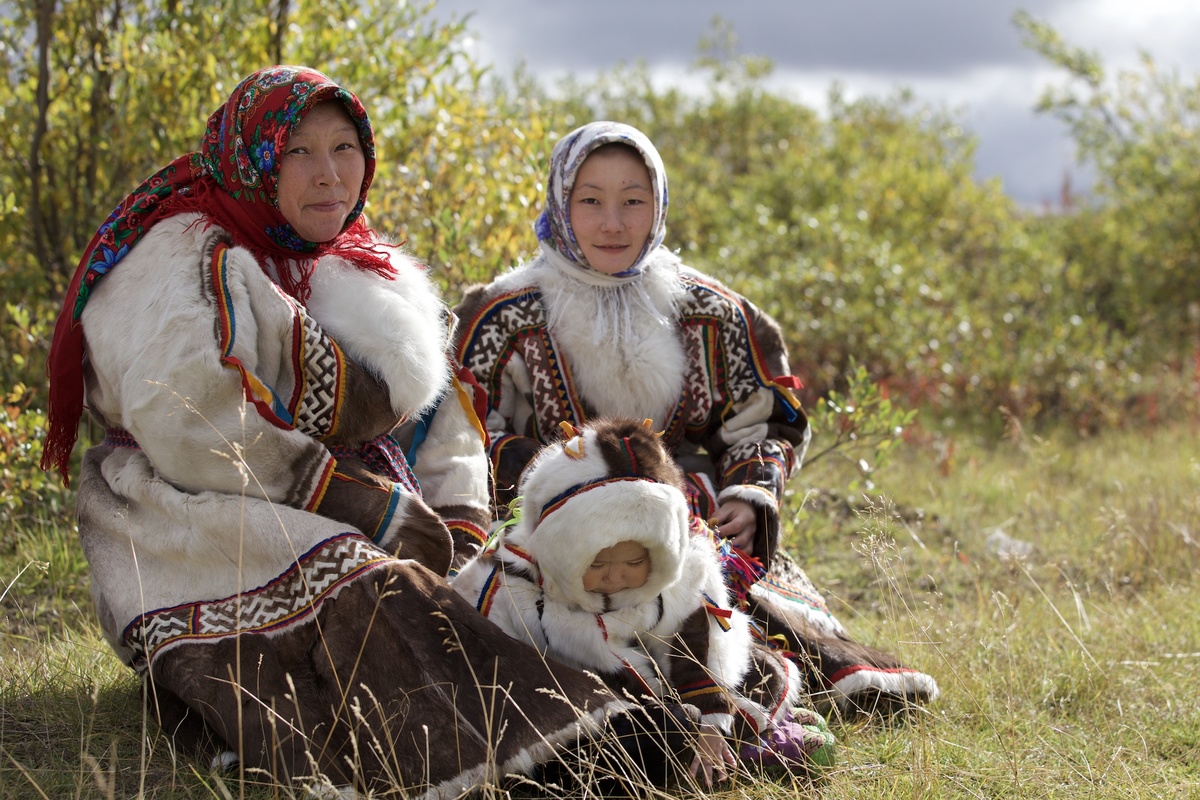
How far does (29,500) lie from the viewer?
16.2 feet

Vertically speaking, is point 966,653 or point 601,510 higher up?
point 601,510

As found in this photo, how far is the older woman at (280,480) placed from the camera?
9.20 ft

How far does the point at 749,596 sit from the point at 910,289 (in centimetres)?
549

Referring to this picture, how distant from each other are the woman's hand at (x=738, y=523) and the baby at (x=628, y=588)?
406 mm

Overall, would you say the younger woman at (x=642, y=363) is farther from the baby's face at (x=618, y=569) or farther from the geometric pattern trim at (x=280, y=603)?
the geometric pattern trim at (x=280, y=603)

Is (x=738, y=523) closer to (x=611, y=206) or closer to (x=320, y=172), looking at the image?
(x=611, y=206)

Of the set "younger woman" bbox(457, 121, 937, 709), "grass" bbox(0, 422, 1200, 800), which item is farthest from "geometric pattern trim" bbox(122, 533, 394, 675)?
"younger woman" bbox(457, 121, 937, 709)

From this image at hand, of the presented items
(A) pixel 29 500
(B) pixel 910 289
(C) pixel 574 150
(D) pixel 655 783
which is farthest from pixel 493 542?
(B) pixel 910 289

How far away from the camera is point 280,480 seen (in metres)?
2.99

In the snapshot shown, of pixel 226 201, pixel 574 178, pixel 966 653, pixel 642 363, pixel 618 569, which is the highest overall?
pixel 574 178

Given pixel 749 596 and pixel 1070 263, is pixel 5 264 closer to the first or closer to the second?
pixel 749 596

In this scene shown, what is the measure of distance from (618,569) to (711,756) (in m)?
0.53

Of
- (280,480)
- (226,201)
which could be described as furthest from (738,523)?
(226,201)

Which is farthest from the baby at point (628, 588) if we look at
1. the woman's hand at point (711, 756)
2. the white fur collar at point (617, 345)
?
the white fur collar at point (617, 345)
